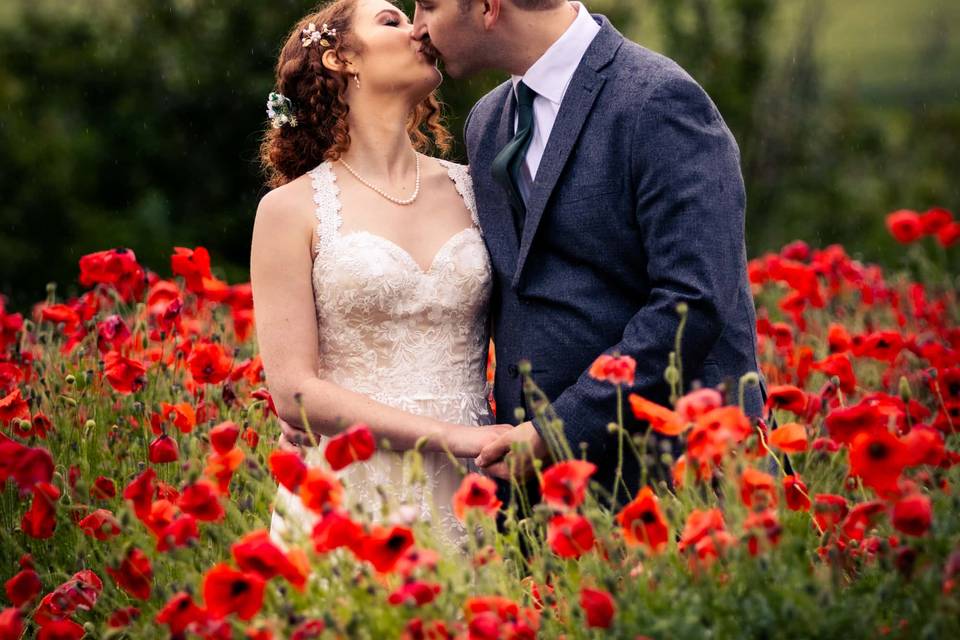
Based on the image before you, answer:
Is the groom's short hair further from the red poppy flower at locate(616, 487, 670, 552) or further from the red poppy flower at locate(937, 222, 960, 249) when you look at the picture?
the red poppy flower at locate(937, 222, 960, 249)

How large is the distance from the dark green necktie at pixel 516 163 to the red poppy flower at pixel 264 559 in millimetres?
1468

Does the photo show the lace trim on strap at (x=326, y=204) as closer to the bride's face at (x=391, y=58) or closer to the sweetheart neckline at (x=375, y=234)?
the sweetheart neckline at (x=375, y=234)

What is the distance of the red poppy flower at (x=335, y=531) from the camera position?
1982 millimetres

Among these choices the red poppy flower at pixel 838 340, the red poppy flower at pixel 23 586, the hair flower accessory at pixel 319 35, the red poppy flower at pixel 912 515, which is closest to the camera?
the red poppy flower at pixel 912 515

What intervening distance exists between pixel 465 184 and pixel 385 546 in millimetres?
1773

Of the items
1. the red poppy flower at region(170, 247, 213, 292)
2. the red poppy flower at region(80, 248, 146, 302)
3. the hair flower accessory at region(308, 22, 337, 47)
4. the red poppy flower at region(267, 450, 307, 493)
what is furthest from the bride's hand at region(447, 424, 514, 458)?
the red poppy flower at region(80, 248, 146, 302)

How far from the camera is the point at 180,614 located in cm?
208

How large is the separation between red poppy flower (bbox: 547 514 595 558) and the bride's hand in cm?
89

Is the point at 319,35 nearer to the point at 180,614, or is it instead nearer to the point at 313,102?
the point at 313,102

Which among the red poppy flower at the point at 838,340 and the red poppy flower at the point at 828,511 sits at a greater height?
the red poppy flower at the point at 828,511

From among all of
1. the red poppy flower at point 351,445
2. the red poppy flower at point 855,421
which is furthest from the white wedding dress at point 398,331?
the red poppy flower at point 855,421

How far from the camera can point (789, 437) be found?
7.38ft

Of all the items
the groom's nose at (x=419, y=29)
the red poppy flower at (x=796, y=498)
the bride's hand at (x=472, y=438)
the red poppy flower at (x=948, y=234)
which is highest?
the groom's nose at (x=419, y=29)

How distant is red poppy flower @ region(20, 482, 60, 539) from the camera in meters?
2.53
